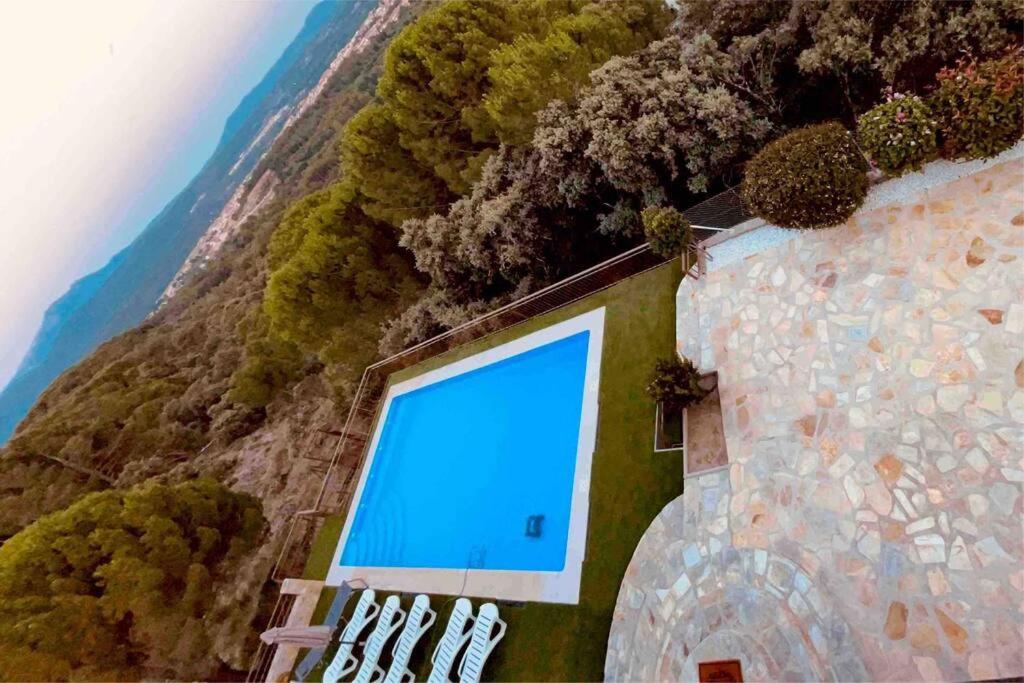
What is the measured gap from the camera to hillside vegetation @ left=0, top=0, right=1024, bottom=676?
11.7 metres

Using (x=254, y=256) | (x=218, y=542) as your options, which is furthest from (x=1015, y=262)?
(x=254, y=256)

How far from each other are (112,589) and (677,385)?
16815mm

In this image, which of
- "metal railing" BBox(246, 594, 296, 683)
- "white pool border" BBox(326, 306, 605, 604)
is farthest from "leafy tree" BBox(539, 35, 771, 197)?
"metal railing" BBox(246, 594, 296, 683)

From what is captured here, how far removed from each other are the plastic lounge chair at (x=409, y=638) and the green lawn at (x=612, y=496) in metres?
0.22

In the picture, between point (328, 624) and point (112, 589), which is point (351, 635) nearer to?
point (328, 624)

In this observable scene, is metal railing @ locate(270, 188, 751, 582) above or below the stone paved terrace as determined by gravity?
above

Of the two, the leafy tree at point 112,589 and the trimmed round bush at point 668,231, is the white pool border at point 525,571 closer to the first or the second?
the trimmed round bush at point 668,231

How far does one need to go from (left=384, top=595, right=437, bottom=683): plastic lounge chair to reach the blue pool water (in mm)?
956

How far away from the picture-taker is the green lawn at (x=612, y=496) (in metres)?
8.23

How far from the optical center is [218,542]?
58.7ft

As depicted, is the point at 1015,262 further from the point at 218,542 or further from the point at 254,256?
the point at 254,256

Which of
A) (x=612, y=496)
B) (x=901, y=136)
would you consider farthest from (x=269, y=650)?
(x=901, y=136)

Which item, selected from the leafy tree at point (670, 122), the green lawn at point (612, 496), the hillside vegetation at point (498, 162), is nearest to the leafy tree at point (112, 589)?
the hillside vegetation at point (498, 162)

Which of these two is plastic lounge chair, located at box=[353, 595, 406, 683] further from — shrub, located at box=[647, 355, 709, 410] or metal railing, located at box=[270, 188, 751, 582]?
shrub, located at box=[647, 355, 709, 410]
